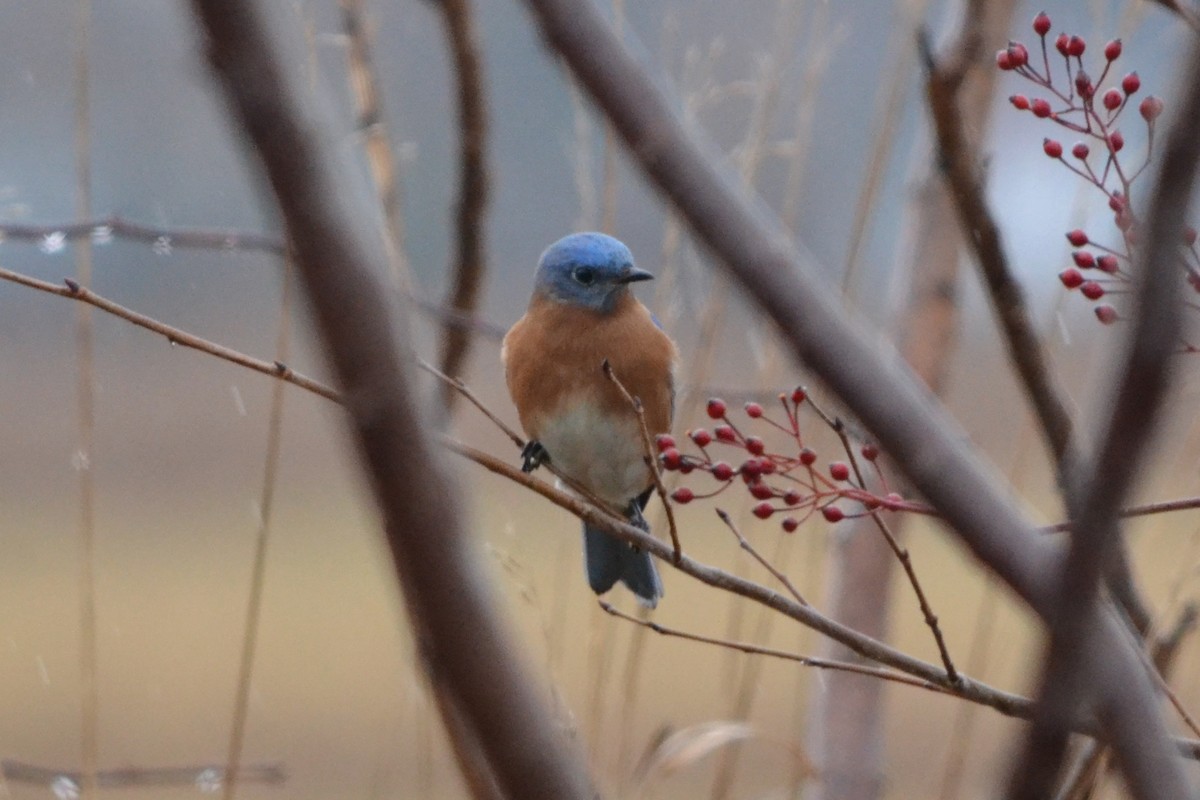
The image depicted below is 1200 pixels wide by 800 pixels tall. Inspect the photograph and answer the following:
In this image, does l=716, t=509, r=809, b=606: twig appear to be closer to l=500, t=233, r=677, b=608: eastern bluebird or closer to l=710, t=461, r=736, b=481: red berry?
l=710, t=461, r=736, b=481: red berry

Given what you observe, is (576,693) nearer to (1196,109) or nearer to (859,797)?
(859,797)

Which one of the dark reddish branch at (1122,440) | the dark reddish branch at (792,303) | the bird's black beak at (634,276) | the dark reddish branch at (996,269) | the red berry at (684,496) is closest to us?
the dark reddish branch at (1122,440)

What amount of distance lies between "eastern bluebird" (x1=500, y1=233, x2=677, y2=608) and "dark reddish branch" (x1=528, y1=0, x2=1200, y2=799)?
1.45 meters

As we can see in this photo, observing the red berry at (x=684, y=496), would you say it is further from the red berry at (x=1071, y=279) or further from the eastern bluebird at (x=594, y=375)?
the eastern bluebird at (x=594, y=375)

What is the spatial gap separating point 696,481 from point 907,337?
641mm

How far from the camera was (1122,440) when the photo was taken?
25cm

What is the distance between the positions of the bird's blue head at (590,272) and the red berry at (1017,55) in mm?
1042

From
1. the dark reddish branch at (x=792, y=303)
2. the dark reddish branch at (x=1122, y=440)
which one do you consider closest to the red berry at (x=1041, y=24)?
the dark reddish branch at (x=792, y=303)

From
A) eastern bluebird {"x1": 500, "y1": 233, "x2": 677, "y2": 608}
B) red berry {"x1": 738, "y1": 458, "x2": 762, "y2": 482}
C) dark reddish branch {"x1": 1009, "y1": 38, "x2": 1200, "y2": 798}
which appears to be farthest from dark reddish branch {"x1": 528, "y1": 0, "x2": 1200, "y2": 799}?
eastern bluebird {"x1": 500, "y1": 233, "x2": 677, "y2": 608}

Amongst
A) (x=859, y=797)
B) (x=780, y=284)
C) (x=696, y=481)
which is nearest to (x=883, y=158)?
(x=859, y=797)

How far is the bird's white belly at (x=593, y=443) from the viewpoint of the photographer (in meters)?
1.91

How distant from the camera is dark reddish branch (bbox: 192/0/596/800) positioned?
0.28 m

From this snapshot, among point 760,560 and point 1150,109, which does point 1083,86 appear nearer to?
point 1150,109

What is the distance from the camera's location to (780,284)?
0.43 metres
